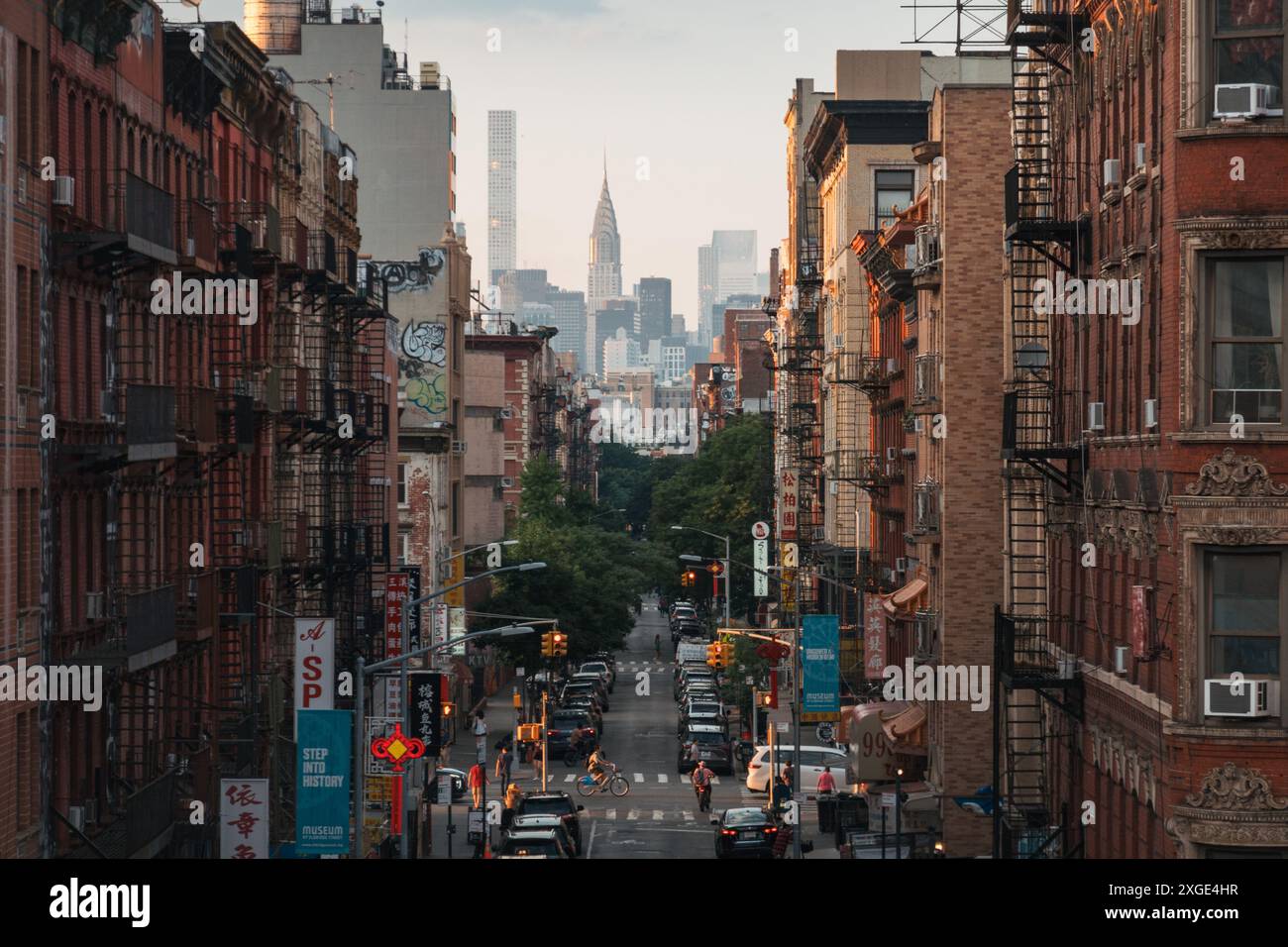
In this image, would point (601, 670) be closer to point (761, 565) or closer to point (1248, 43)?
point (761, 565)

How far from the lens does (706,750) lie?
72875mm

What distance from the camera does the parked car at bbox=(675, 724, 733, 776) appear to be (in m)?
72.4

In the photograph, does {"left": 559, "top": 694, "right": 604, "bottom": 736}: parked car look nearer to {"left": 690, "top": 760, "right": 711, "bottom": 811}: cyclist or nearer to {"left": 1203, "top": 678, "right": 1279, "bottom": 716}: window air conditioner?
{"left": 690, "top": 760, "right": 711, "bottom": 811}: cyclist

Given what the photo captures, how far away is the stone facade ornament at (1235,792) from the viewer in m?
24.3

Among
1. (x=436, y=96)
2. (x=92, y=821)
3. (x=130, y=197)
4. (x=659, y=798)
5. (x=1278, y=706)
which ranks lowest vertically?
(x=659, y=798)

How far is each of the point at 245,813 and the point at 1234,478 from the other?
58.5 ft

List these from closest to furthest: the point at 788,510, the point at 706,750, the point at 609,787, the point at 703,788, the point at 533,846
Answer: the point at 533,846 → the point at 703,788 → the point at 609,787 → the point at 706,750 → the point at 788,510

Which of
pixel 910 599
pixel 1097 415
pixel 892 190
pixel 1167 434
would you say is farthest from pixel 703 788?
pixel 1167 434

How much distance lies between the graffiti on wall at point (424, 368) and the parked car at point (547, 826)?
4473 centimetres
